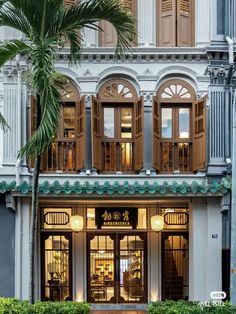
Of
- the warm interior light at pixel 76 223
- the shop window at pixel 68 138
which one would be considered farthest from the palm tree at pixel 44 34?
the warm interior light at pixel 76 223

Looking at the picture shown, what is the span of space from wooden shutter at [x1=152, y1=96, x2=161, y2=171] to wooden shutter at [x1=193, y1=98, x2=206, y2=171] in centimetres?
97

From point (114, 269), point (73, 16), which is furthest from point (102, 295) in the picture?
point (73, 16)

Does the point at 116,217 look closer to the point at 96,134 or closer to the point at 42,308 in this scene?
the point at 96,134

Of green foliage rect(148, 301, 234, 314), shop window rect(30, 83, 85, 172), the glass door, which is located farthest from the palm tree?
the glass door

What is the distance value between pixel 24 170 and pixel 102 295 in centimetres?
419

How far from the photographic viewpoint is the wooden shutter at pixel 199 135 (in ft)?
58.4

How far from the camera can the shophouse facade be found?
17.9 metres

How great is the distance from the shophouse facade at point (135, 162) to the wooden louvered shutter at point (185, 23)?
0.09 feet

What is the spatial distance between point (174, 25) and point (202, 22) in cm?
77

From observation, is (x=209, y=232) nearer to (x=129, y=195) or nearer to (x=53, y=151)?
(x=129, y=195)

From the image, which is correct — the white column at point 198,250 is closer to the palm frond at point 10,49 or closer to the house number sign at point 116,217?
the house number sign at point 116,217

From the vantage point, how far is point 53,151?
59.5 ft

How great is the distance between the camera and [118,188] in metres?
17.0

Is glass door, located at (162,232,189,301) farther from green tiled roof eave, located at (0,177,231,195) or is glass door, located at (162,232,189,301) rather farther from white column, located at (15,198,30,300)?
white column, located at (15,198,30,300)
